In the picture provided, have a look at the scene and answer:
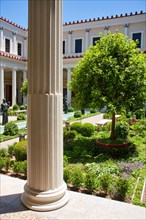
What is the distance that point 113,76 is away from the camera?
7.63m

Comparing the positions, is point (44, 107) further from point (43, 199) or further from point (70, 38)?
point (70, 38)

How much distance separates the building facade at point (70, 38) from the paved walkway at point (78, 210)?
817 inches

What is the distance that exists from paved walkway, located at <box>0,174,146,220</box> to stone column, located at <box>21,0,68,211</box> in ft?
0.43

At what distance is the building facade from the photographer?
25484 millimetres

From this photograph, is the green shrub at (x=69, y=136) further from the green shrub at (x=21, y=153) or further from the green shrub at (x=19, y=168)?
the green shrub at (x=19, y=168)

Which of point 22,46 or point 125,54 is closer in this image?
point 125,54

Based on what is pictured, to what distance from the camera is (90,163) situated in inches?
269

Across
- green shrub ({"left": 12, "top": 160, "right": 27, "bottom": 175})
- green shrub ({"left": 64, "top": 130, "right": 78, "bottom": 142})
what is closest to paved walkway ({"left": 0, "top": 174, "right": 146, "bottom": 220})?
green shrub ({"left": 12, "top": 160, "right": 27, "bottom": 175})

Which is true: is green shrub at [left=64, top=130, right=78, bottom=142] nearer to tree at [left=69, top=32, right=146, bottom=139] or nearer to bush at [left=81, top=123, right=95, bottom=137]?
bush at [left=81, top=123, right=95, bottom=137]

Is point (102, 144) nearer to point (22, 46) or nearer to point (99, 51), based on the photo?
point (99, 51)

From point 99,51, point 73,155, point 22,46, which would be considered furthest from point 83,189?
point 22,46

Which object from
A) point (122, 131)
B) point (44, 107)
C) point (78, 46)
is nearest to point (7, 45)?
point (78, 46)

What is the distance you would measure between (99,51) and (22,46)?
25.2 metres

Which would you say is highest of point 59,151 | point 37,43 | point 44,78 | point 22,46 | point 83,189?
point 22,46
